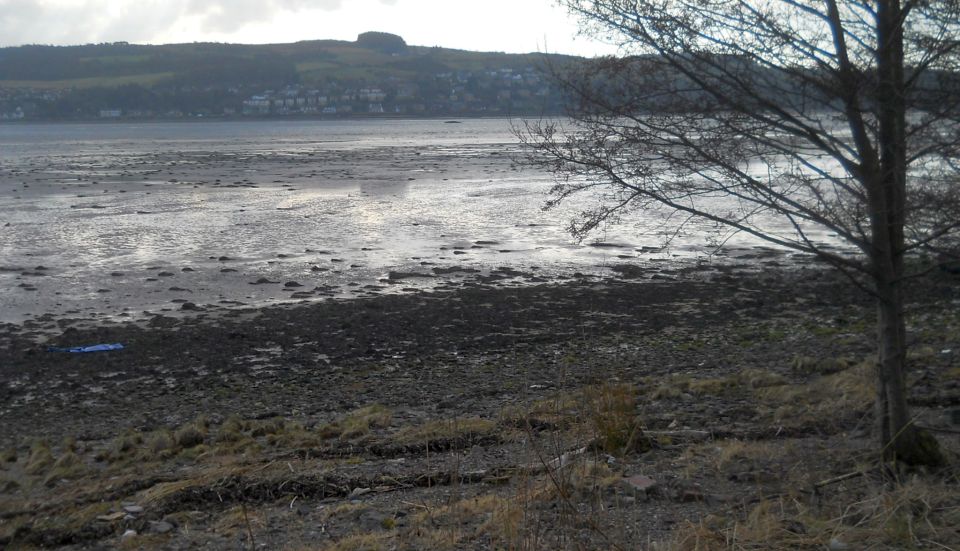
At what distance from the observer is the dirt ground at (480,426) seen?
5.30m

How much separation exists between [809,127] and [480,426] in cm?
386

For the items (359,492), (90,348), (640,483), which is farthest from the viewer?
(90,348)

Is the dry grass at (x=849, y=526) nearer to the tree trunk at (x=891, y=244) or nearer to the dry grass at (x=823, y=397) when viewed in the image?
the tree trunk at (x=891, y=244)

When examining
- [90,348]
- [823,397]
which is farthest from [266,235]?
[823,397]

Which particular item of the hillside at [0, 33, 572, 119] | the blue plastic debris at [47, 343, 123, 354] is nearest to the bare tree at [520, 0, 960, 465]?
the blue plastic debris at [47, 343, 123, 354]

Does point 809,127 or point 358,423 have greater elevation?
point 809,127

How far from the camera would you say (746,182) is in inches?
218

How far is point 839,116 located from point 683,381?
15.0 feet

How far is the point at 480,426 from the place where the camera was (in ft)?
26.5

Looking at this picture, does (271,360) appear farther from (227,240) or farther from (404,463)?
(227,240)

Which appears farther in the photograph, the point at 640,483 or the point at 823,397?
Result: the point at 823,397

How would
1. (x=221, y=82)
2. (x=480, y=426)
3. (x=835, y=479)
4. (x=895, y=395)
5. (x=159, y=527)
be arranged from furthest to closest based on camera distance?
(x=221, y=82)
(x=480, y=426)
(x=159, y=527)
(x=895, y=395)
(x=835, y=479)

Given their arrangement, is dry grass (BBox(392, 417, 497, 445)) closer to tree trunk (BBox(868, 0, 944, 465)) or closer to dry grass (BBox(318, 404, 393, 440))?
dry grass (BBox(318, 404, 393, 440))

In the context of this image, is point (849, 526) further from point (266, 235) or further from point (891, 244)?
point (266, 235)
